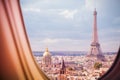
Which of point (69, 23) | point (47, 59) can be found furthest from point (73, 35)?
point (47, 59)

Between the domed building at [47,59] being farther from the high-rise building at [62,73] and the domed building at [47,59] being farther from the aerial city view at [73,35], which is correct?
the high-rise building at [62,73]

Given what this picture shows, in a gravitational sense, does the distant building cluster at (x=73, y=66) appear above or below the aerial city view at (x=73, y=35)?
below

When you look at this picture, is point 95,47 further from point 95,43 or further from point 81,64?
point 81,64

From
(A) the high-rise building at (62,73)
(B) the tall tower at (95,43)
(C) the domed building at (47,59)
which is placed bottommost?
(A) the high-rise building at (62,73)

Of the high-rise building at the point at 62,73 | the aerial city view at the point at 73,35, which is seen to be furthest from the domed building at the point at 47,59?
the high-rise building at the point at 62,73

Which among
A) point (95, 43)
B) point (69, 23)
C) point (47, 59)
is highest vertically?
point (69, 23)

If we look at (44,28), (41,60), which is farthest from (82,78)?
(44,28)

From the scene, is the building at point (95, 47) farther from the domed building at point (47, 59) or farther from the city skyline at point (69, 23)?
the domed building at point (47, 59)

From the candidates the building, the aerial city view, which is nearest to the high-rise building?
the aerial city view
